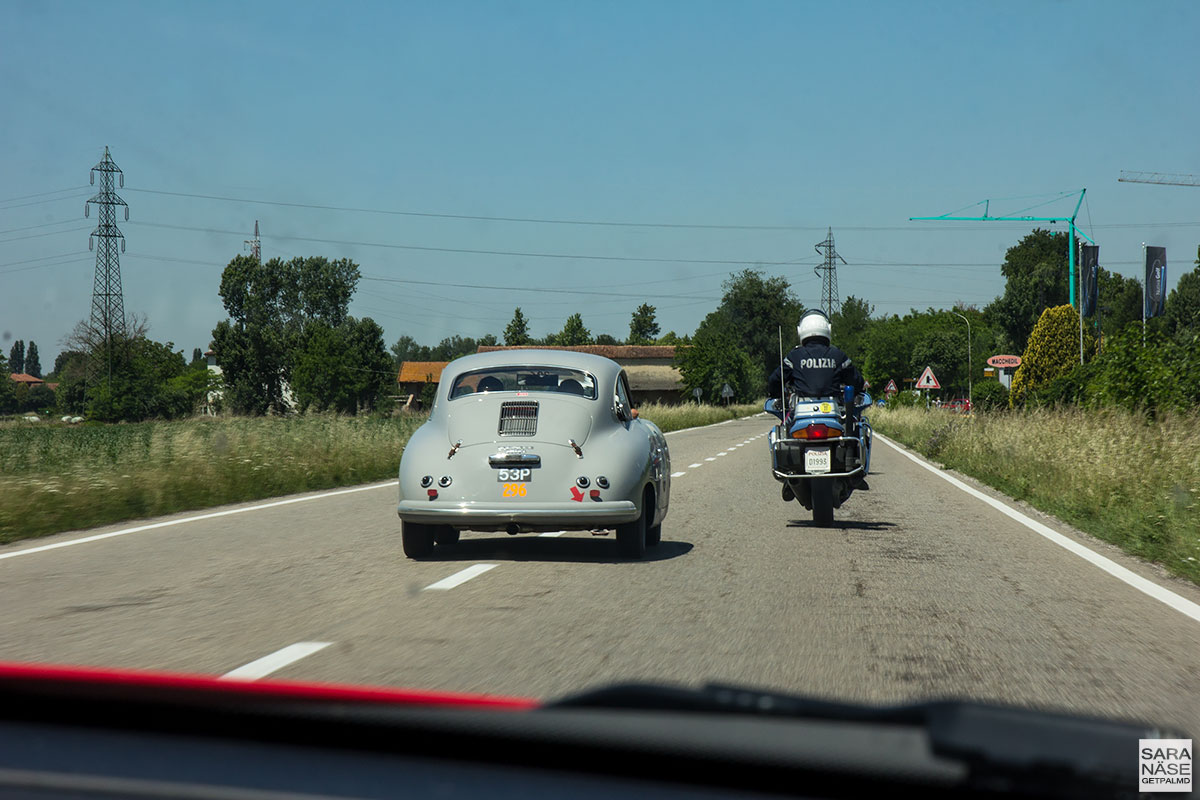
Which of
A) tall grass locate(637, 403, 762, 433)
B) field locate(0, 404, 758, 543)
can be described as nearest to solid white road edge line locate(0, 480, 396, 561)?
field locate(0, 404, 758, 543)

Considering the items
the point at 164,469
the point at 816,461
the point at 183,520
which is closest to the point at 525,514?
the point at 816,461

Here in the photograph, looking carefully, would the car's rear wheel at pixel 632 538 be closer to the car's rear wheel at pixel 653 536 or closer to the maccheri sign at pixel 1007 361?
the car's rear wheel at pixel 653 536

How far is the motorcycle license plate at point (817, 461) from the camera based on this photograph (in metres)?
11.3

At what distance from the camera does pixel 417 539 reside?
945cm

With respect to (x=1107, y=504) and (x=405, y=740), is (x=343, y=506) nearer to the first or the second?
(x=1107, y=504)

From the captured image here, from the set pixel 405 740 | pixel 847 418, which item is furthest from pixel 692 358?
pixel 405 740

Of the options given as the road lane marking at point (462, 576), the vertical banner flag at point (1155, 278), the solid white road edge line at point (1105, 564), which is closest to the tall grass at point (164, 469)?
the road lane marking at point (462, 576)

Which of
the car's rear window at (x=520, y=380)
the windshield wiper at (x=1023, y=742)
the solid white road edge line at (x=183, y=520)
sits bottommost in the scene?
the solid white road edge line at (x=183, y=520)

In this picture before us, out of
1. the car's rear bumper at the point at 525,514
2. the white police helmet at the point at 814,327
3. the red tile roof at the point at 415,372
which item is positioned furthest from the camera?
the red tile roof at the point at 415,372

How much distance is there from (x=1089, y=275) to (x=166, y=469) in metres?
41.0

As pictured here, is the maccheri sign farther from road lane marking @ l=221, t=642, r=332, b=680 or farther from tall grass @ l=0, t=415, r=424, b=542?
road lane marking @ l=221, t=642, r=332, b=680

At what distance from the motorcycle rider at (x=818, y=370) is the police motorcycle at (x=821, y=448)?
0.07 meters

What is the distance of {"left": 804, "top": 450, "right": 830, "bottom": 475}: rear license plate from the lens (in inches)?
445

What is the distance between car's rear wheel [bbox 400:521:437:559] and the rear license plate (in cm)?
383
